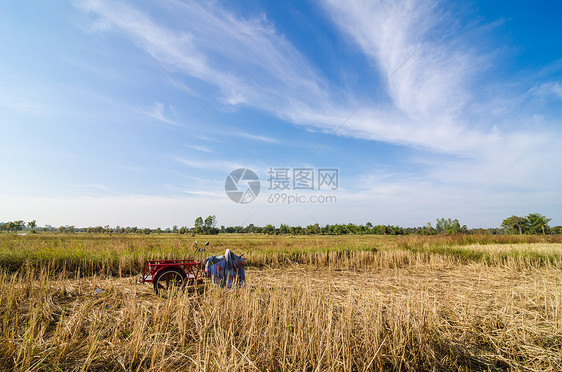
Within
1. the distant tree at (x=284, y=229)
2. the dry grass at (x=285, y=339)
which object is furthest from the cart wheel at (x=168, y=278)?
the distant tree at (x=284, y=229)

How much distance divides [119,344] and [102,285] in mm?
4464

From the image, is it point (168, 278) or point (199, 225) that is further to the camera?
point (199, 225)

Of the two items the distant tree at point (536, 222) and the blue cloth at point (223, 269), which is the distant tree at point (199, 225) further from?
the distant tree at point (536, 222)

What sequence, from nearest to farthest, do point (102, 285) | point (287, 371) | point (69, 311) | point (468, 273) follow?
point (287, 371) < point (69, 311) < point (102, 285) < point (468, 273)

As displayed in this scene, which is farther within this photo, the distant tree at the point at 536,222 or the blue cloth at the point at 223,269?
the distant tree at the point at 536,222

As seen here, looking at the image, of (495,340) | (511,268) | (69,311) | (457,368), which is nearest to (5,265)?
(69,311)

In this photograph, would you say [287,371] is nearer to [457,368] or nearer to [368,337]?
[368,337]

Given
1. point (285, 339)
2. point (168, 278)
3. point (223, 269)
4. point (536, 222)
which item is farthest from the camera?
point (536, 222)

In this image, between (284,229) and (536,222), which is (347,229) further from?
(536,222)

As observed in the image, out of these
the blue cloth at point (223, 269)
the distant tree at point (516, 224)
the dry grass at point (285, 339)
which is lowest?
the dry grass at point (285, 339)

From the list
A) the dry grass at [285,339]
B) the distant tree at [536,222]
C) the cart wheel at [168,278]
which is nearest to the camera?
the dry grass at [285,339]

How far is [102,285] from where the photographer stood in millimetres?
6926

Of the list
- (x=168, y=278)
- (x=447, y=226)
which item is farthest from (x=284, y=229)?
(x=168, y=278)

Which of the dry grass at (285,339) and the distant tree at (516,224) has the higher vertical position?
the distant tree at (516,224)
